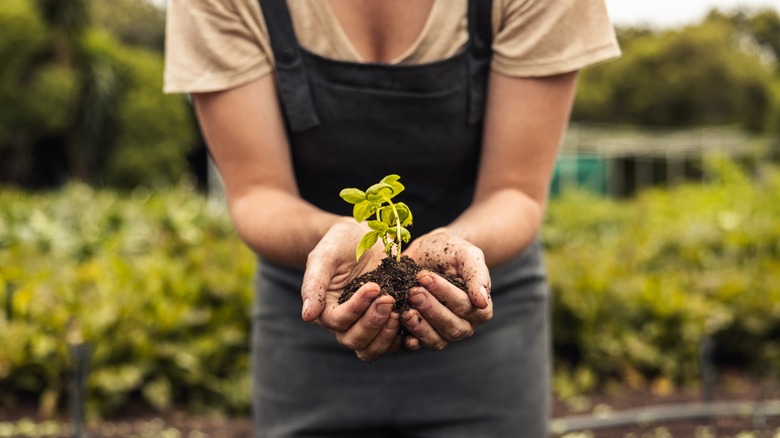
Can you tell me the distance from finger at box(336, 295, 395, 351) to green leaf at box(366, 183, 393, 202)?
185 mm

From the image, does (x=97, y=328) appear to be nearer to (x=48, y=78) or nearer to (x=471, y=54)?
(x=471, y=54)

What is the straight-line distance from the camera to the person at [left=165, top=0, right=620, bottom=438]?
5.87 ft

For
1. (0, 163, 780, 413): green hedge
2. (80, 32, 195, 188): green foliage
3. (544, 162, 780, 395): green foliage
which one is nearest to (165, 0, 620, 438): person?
(0, 163, 780, 413): green hedge

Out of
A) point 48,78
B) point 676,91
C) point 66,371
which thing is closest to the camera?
point 66,371

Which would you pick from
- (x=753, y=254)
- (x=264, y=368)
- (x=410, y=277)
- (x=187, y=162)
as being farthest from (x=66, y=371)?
(x=187, y=162)

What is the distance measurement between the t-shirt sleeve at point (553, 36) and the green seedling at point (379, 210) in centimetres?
47

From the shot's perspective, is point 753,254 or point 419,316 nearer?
point 419,316

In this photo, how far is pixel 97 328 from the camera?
14.7ft

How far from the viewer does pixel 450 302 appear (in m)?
1.38

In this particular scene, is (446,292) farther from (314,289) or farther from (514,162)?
(514,162)

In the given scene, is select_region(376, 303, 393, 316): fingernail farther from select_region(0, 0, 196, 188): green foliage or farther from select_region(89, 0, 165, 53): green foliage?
select_region(89, 0, 165, 53): green foliage

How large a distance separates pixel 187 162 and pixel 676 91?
70.1 ft

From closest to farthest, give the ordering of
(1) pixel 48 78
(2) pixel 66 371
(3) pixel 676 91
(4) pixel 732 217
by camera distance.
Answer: (2) pixel 66 371 → (4) pixel 732 217 → (1) pixel 48 78 → (3) pixel 676 91

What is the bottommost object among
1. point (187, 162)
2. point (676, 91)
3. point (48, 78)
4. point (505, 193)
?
point (676, 91)
